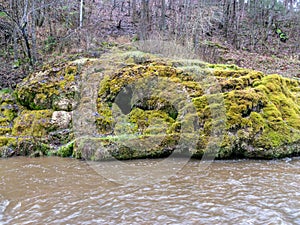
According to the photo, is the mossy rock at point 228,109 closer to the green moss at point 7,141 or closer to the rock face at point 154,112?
the rock face at point 154,112

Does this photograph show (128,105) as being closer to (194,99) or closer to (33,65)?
(194,99)

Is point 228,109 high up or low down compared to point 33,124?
up

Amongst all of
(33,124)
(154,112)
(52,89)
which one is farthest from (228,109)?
(33,124)

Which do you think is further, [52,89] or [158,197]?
[52,89]

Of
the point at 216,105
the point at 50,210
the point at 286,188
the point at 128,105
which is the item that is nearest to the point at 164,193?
the point at 50,210

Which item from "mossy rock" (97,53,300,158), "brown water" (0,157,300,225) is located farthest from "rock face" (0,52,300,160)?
"brown water" (0,157,300,225)

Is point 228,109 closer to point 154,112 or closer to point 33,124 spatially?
point 154,112

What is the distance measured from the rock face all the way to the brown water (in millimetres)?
764

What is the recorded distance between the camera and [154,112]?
7254mm

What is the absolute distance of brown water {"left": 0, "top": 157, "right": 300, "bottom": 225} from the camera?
128 inches

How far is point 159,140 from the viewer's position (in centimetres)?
615

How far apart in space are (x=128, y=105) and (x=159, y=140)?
6.07ft

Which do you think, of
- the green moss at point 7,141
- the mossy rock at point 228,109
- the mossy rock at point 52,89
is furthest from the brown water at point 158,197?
the mossy rock at point 52,89

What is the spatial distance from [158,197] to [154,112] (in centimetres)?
359
